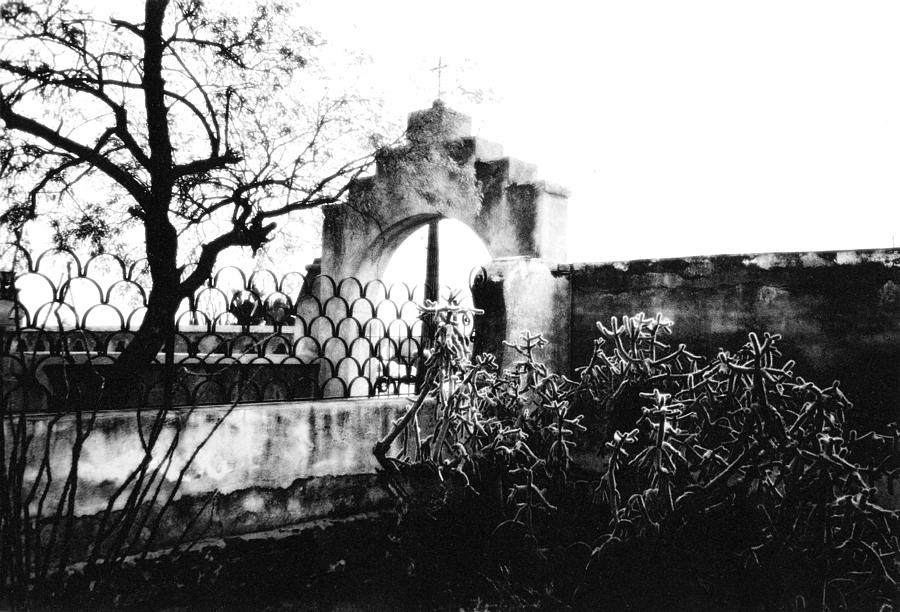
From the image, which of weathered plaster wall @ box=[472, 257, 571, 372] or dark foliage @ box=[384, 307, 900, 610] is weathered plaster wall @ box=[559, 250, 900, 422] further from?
weathered plaster wall @ box=[472, 257, 571, 372]

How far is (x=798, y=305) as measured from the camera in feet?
13.0

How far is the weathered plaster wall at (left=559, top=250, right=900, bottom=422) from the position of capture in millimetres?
3680

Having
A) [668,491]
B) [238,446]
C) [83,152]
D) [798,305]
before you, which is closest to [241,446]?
[238,446]

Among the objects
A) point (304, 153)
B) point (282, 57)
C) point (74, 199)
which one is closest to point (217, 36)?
point (282, 57)

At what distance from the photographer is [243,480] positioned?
4074 millimetres

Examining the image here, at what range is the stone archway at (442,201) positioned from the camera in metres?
7.90

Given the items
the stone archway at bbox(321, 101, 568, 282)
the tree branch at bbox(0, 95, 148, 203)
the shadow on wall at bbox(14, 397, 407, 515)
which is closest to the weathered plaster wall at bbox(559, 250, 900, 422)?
the shadow on wall at bbox(14, 397, 407, 515)

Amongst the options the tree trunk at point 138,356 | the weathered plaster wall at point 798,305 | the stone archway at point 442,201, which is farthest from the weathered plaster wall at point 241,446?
the stone archway at point 442,201

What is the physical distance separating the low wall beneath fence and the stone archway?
3.70 meters

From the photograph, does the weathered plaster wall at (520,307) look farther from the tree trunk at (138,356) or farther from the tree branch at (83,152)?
the tree branch at (83,152)

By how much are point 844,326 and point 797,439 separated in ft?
3.75

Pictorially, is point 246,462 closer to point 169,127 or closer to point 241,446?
point 241,446

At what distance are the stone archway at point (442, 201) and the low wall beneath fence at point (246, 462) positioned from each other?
12.2 ft

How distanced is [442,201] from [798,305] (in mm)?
5281
